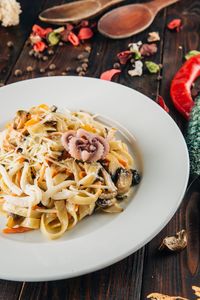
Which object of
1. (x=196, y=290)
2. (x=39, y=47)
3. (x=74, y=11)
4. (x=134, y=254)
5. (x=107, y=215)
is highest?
(x=74, y=11)

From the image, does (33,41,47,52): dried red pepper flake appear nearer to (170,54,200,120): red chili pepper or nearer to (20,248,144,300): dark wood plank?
(170,54,200,120): red chili pepper

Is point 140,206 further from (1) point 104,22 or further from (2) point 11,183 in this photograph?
(1) point 104,22

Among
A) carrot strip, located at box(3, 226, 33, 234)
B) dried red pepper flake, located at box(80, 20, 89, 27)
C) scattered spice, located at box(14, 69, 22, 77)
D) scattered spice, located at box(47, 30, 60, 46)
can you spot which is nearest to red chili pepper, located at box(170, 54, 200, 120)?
dried red pepper flake, located at box(80, 20, 89, 27)

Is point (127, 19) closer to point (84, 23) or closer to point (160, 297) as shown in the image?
point (84, 23)

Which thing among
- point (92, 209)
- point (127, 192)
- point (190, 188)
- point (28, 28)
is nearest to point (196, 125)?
point (190, 188)

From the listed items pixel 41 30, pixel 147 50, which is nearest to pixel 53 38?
pixel 41 30

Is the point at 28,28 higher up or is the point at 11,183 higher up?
the point at 28,28

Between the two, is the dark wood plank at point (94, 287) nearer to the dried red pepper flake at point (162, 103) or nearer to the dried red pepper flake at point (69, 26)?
the dried red pepper flake at point (162, 103)
